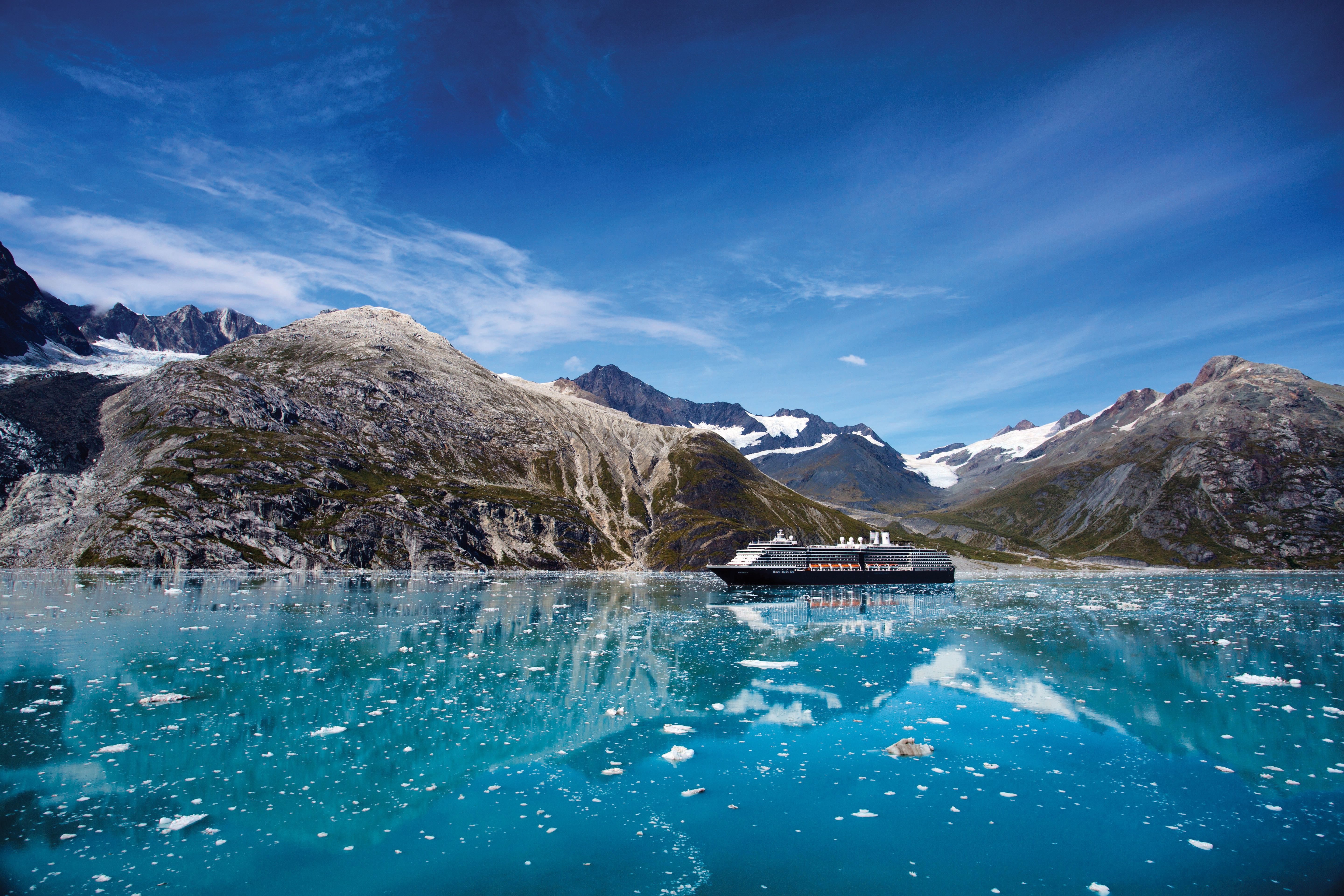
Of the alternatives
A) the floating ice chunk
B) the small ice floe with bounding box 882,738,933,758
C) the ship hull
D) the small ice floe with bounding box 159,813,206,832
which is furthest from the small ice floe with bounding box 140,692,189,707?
the ship hull

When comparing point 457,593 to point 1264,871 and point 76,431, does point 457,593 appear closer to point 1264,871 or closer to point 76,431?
point 1264,871

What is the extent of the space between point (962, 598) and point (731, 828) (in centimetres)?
10543

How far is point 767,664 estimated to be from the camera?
150 feet

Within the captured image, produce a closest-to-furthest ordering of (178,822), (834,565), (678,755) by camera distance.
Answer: (178,822) < (678,755) < (834,565)

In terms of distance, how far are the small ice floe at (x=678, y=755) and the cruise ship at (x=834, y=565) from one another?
343 ft

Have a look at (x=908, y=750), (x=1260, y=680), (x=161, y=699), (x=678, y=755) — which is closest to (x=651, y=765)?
(x=678, y=755)

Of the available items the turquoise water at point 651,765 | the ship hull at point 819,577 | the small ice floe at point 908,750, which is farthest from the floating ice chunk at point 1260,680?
the ship hull at point 819,577

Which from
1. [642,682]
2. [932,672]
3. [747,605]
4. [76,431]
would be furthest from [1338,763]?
[76,431]

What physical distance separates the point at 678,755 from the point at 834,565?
428 feet

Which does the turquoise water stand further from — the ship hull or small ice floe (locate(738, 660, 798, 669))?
the ship hull

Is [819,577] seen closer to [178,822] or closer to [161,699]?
[161,699]

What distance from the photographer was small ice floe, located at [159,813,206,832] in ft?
60.8

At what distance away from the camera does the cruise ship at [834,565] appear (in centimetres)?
13362

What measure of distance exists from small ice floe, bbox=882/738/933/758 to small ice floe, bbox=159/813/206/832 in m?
23.8
